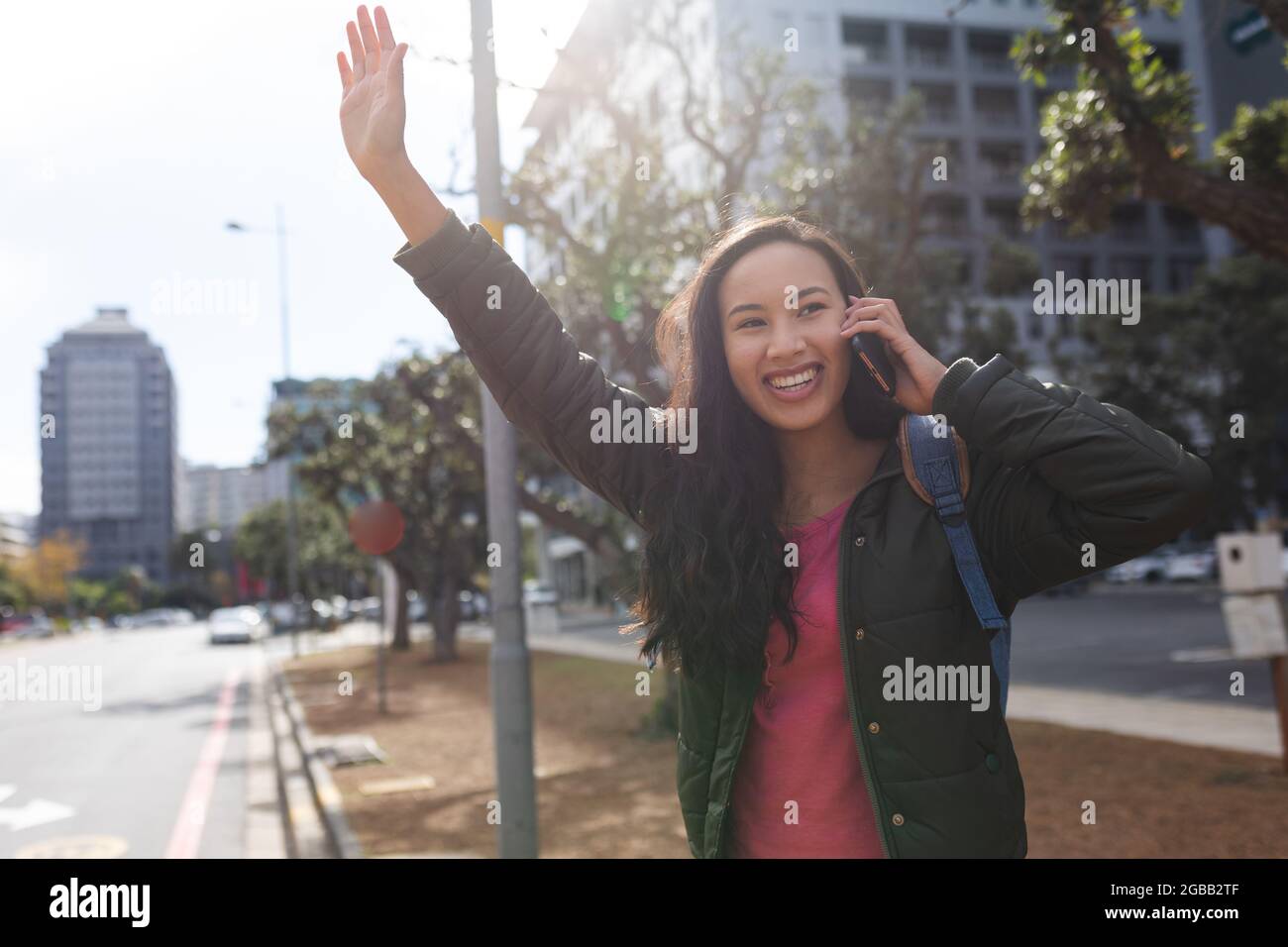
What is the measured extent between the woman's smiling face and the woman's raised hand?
2.02 ft

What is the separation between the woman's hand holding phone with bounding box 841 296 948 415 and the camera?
183 centimetres

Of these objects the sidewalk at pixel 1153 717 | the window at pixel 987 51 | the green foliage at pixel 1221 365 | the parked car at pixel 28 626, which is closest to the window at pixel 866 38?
the window at pixel 987 51

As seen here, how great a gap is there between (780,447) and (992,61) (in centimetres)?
4913

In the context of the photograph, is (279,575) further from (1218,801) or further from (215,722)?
(1218,801)

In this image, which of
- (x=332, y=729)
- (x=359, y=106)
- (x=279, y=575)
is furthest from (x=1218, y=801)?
(x=279, y=575)

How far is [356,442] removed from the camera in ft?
81.4

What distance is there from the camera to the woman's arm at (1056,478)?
164 cm

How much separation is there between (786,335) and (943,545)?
430 mm

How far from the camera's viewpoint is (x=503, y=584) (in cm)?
583

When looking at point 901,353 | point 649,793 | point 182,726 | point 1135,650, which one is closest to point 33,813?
point 649,793

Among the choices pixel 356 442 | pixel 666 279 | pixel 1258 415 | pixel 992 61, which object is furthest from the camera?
pixel 992 61

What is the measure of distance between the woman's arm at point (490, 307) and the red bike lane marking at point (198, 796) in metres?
6.40

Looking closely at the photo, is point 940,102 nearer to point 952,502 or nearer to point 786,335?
point 786,335
